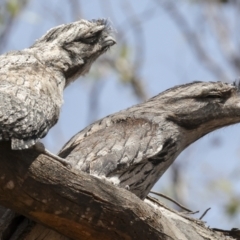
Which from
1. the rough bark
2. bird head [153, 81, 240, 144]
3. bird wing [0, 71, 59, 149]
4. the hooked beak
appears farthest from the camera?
bird head [153, 81, 240, 144]

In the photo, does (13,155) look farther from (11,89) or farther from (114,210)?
(114,210)

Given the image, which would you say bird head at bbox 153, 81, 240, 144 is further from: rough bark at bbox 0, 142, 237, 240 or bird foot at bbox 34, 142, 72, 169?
bird foot at bbox 34, 142, 72, 169

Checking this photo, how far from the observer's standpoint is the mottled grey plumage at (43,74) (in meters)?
3.20

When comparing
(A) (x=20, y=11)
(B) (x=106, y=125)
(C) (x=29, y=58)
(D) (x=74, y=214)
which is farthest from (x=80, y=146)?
(A) (x=20, y=11)

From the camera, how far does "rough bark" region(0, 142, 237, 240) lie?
3.31 metres

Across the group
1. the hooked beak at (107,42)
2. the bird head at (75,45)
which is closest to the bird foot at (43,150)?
the bird head at (75,45)

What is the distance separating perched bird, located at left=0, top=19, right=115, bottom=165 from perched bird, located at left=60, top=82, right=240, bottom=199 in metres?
0.42

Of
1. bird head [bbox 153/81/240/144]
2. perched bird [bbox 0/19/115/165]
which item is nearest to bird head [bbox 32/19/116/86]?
perched bird [bbox 0/19/115/165]

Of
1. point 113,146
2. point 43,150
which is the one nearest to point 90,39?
point 113,146

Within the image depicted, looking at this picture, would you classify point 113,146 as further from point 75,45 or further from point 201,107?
point 201,107

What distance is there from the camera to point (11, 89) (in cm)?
343

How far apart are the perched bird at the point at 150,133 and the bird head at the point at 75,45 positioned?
419 mm

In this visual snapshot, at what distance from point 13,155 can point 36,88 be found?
454 millimetres

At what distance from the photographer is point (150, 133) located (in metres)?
4.62
